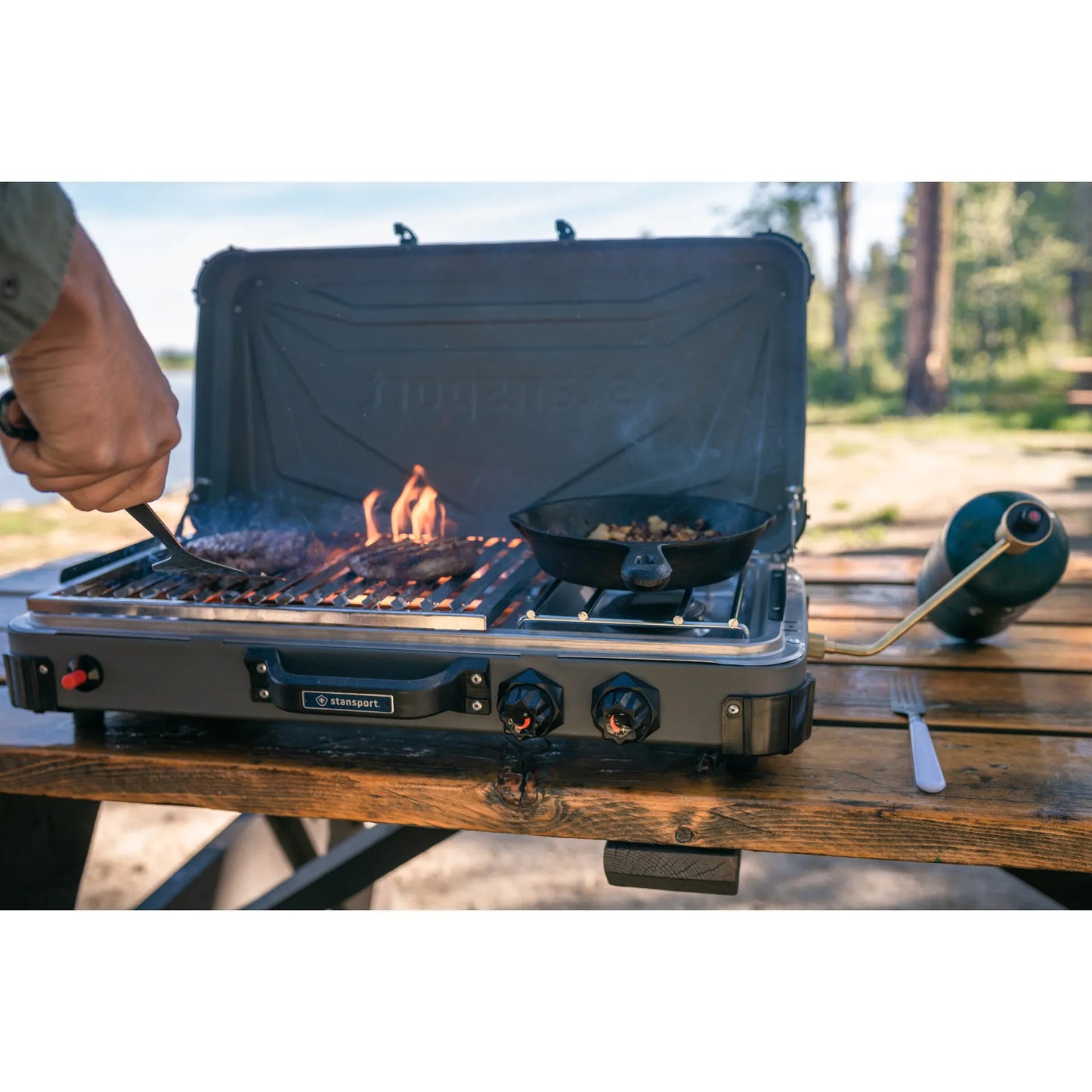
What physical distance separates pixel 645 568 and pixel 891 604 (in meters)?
1.22

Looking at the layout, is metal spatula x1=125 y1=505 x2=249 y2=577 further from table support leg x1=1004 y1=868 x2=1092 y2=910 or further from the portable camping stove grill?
table support leg x1=1004 y1=868 x2=1092 y2=910

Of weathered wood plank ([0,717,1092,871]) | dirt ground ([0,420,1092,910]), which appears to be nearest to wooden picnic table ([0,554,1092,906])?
weathered wood plank ([0,717,1092,871])

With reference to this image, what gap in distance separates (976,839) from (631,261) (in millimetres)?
1264

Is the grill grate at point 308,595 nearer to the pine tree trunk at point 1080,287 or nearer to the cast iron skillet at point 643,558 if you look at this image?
the cast iron skillet at point 643,558

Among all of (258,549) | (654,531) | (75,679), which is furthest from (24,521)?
(654,531)

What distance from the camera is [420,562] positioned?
5.55 feet

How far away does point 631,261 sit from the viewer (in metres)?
2.07

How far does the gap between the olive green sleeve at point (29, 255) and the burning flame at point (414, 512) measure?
102cm

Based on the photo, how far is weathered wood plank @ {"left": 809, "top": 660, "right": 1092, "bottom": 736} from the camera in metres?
1.69

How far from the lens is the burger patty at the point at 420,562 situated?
5.51ft

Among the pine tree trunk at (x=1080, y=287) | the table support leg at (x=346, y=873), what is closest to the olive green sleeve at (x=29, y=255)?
the table support leg at (x=346, y=873)

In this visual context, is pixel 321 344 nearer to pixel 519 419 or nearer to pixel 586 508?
pixel 519 419

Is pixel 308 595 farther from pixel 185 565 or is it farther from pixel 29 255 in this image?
pixel 29 255

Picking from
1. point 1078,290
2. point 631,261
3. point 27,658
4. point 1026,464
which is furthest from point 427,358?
point 1078,290
